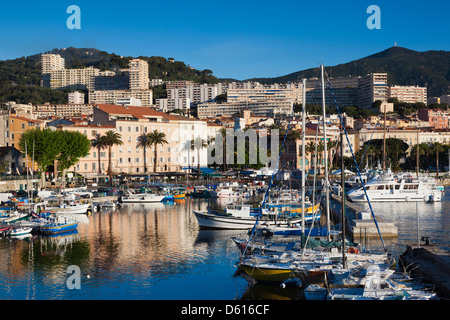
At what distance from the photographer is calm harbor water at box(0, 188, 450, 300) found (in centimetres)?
2355

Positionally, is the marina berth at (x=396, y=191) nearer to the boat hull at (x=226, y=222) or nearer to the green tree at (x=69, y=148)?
the boat hull at (x=226, y=222)

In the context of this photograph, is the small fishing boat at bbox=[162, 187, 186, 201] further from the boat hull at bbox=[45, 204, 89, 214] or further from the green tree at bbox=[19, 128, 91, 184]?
the boat hull at bbox=[45, 204, 89, 214]

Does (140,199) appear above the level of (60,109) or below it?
below

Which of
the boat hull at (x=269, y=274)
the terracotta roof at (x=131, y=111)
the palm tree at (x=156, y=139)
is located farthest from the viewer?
the terracotta roof at (x=131, y=111)

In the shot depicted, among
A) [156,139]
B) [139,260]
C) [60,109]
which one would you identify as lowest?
[139,260]

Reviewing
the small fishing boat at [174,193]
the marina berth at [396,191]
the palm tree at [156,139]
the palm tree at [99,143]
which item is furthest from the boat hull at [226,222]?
the palm tree at [156,139]

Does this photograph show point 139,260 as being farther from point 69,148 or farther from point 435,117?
point 435,117

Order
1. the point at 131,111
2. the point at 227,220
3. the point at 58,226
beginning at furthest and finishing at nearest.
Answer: the point at 131,111
the point at 227,220
the point at 58,226

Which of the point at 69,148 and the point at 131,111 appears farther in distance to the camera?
the point at 131,111

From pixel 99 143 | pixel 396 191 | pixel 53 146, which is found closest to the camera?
pixel 396 191

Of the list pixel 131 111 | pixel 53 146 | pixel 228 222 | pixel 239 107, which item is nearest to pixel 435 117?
pixel 239 107

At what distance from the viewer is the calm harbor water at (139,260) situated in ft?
77.3

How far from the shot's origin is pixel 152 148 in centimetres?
8344

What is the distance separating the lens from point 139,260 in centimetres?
2970
